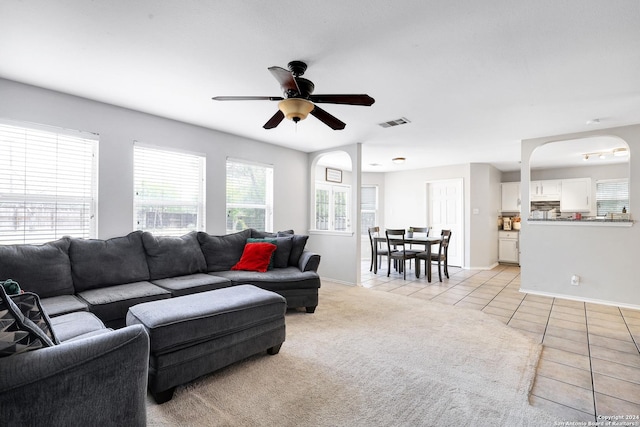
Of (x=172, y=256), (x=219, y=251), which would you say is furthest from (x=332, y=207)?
(x=172, y=256)

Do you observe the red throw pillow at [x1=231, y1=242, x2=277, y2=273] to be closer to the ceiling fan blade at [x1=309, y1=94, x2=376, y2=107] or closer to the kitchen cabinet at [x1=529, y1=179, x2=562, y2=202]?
the ceiling fan blade at [x1=309, y1=94, x2=376, y2=107]

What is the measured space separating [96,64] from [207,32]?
1.18m

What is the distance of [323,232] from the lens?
5.54 m

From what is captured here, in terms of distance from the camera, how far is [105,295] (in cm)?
Answer: 264

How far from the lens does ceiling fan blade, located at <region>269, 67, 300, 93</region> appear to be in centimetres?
199

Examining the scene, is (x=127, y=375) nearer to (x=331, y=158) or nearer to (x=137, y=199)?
(x=137, y=199)

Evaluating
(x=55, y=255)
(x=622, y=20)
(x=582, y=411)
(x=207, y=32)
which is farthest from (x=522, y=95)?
(x=55, y=255)

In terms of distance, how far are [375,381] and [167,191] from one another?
3369 millimetres

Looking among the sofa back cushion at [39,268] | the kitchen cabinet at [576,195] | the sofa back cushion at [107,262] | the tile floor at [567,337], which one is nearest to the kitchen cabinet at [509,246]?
the kitchen cabinet at [576,195]

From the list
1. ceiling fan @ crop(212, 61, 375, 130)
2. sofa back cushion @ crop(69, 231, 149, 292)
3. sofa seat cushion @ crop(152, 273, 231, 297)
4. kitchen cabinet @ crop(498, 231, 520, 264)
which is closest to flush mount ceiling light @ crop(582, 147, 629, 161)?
kitchen cabinet @ crop(498, 231, 520, 264)

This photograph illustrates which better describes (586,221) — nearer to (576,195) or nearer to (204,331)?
(576,195)

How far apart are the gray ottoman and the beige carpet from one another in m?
0.13

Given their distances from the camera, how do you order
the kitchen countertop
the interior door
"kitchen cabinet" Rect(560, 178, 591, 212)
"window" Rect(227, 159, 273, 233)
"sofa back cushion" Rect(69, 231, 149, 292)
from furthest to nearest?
the interior door, "kitchen cabinet" Rect(560, 178, 591, 212), "window" Rect(227, 159, 273, 233), the kitchen countertop, "sofa back cushion" Rect(69, 231, 149, 292)

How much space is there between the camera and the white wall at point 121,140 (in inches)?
118
